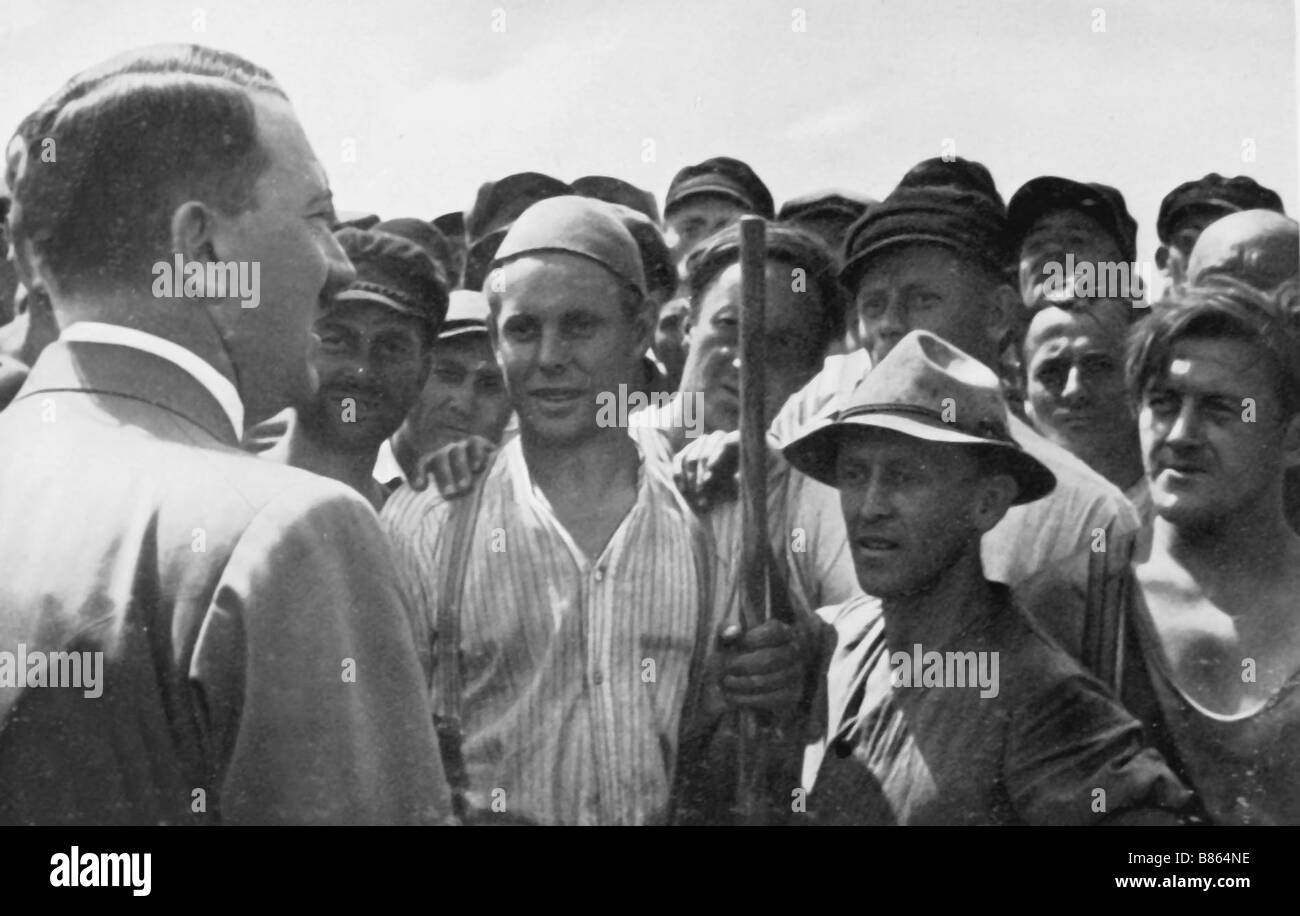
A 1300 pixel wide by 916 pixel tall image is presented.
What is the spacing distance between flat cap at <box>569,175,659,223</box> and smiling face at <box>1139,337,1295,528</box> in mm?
1796

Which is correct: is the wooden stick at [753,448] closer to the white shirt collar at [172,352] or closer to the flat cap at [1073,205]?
the flat cap at [1073,205]

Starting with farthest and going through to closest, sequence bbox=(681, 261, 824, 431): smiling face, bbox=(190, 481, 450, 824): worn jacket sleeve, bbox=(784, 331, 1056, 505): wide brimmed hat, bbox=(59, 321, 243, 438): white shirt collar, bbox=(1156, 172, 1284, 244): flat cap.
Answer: bbox=(1156, 172, 1284, 244): flat cap, bbox=(681, 261, 824, 431): smiling face, bbox=(784, 331, 1056, 505): wide brimmed hat, bbox=(59, 321, 243, 438): white shirt collar, bbox=(190, 481, 450, 824): worn jacket sleeve

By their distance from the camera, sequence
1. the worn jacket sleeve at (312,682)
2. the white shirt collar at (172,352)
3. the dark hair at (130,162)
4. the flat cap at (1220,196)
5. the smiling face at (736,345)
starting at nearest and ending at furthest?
the worn jacket sleeve at (312,682)
the white shirt collar at (172,352)
the dark hair at (130,162)
the smiling face at (736,345)
the flat cap at (1220,196)

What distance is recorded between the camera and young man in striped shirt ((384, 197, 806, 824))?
749 cm

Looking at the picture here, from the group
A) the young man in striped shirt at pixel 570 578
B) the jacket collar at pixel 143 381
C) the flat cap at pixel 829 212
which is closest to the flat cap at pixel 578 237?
the young man in striped shirt at pixel 570 578

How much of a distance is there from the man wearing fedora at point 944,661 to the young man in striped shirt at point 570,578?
31 cm

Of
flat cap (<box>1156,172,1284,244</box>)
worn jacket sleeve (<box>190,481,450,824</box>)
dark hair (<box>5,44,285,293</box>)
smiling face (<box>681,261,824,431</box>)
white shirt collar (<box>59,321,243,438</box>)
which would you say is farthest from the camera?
flat cap (<box>1156,172,1284,244</box>)

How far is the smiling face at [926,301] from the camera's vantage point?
7684mm

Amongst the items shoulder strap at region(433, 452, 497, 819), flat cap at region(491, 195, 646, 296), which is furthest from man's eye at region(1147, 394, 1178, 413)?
shoulder strap at region(433, 452, 497, 819)

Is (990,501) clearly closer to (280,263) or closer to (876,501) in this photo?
(876,501)

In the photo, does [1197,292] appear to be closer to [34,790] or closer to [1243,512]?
[1243,512]

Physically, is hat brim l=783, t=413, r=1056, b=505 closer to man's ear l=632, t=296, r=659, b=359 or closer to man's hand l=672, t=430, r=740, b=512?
man's hand l=672, t=430, r=740, b=512
